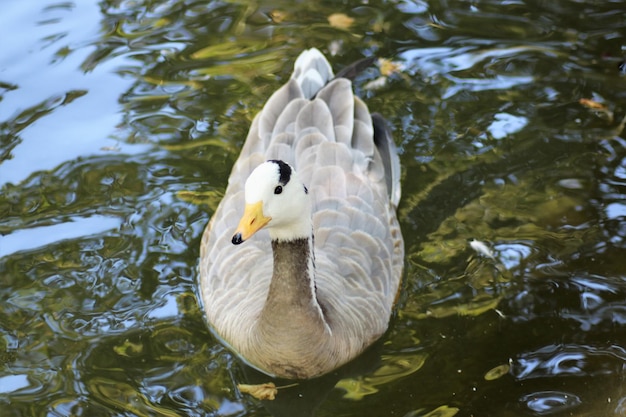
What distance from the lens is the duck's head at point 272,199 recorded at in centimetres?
542

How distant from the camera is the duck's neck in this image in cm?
576

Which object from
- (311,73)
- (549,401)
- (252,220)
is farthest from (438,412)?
(311,73)

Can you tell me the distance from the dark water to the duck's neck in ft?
1.67

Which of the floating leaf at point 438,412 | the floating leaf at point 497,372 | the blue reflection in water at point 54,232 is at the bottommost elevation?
the floating leaf at point 497,372

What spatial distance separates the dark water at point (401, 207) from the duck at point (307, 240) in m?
0.25

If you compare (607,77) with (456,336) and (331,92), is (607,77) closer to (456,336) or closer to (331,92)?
(331,92)

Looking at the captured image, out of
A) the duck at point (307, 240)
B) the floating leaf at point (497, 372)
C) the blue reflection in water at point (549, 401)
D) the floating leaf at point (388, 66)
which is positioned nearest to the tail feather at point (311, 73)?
the duck at point (307, 240)

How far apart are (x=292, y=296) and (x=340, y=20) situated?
15.4ft

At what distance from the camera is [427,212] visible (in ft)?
24.7

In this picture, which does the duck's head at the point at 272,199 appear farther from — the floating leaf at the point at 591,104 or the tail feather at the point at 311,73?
the floating leaf at the point at 591,104

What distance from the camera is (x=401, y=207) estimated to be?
7641mm

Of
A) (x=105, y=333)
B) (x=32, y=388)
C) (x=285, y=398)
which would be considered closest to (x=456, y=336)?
(x=285, y=398)

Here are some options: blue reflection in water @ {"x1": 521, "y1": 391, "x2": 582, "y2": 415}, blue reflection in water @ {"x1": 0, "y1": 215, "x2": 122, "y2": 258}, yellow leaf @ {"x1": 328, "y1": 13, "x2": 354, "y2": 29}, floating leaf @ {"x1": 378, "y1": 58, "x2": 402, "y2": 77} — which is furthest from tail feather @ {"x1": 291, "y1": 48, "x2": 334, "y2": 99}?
blue reflection in water @ {"x1": 521, "y1": 391, "x2": 582, "y2": 415}

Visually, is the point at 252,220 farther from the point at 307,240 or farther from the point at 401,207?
the point at 401,207
